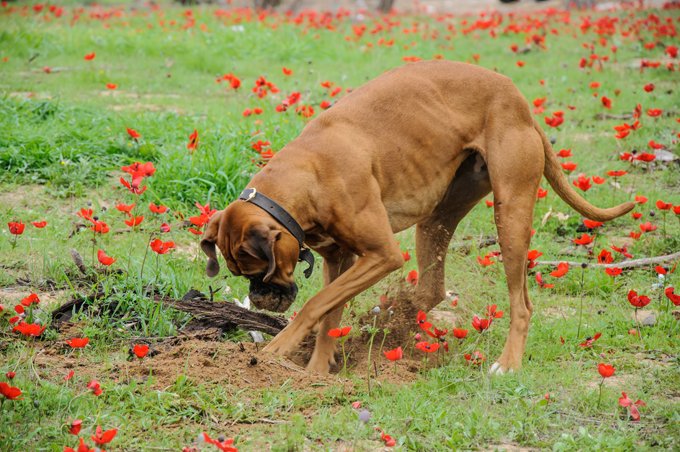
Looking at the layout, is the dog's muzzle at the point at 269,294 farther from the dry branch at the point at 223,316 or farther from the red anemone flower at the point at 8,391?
the red anemone flower at the point at 8,391

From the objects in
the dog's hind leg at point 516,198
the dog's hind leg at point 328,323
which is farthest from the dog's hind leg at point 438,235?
the dog's hind leg at point 328,323

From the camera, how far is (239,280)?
575 cm

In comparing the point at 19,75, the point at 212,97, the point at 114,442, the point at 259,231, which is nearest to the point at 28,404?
the point at 114,442

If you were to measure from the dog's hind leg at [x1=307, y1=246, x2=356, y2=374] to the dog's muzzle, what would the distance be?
0.33 metres

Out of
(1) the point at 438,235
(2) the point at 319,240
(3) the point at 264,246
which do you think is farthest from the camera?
(1) the point at 438,235

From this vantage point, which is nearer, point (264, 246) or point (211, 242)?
point (264, 246)

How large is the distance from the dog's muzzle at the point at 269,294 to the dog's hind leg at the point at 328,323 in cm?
33

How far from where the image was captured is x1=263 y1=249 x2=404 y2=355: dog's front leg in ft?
14.7

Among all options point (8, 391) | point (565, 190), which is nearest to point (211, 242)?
point (8, 391)

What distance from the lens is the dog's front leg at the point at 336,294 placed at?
4.47 metres

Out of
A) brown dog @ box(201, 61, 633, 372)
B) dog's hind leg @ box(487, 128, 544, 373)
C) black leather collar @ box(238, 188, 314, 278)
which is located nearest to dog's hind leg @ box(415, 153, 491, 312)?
brown dog @ box(201, 61, 633, 372)

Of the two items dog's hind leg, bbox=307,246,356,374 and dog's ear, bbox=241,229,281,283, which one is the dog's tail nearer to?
dog's hind leg, bbox=307,246,356,374

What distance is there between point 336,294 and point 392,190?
84cm

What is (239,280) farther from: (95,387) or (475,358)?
(95,387)
